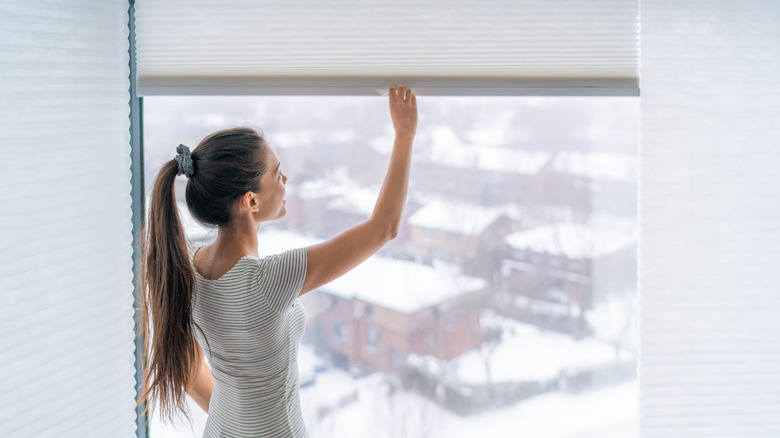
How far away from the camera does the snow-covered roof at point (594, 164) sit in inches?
74.5

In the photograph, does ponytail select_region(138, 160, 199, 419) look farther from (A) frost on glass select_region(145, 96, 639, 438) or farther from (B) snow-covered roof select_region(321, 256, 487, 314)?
(B) snow-covered roof select_region(321, 256, 487, 314)

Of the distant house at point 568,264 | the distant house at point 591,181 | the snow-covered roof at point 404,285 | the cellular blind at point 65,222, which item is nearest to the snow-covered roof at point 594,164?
the distant house at point 591,181

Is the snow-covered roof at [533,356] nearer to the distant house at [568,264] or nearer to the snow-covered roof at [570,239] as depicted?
the distant house at [568,264]

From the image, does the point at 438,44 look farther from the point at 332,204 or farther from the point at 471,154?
the point at 332,204

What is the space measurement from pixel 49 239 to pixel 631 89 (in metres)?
1.78

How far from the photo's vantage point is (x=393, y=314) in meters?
1.96

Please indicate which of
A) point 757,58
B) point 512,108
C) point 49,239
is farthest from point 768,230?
point 49,239

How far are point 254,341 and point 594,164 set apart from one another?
49.4 inches

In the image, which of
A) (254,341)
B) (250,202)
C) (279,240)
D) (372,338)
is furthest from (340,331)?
(250,202)

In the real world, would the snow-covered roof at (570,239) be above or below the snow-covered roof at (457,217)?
below

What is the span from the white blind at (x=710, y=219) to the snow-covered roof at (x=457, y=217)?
0.50m

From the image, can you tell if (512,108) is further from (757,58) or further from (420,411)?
(420,411)

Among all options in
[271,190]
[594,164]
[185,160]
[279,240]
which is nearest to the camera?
[185,160]

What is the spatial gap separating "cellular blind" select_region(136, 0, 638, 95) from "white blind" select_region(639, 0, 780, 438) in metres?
0.14
